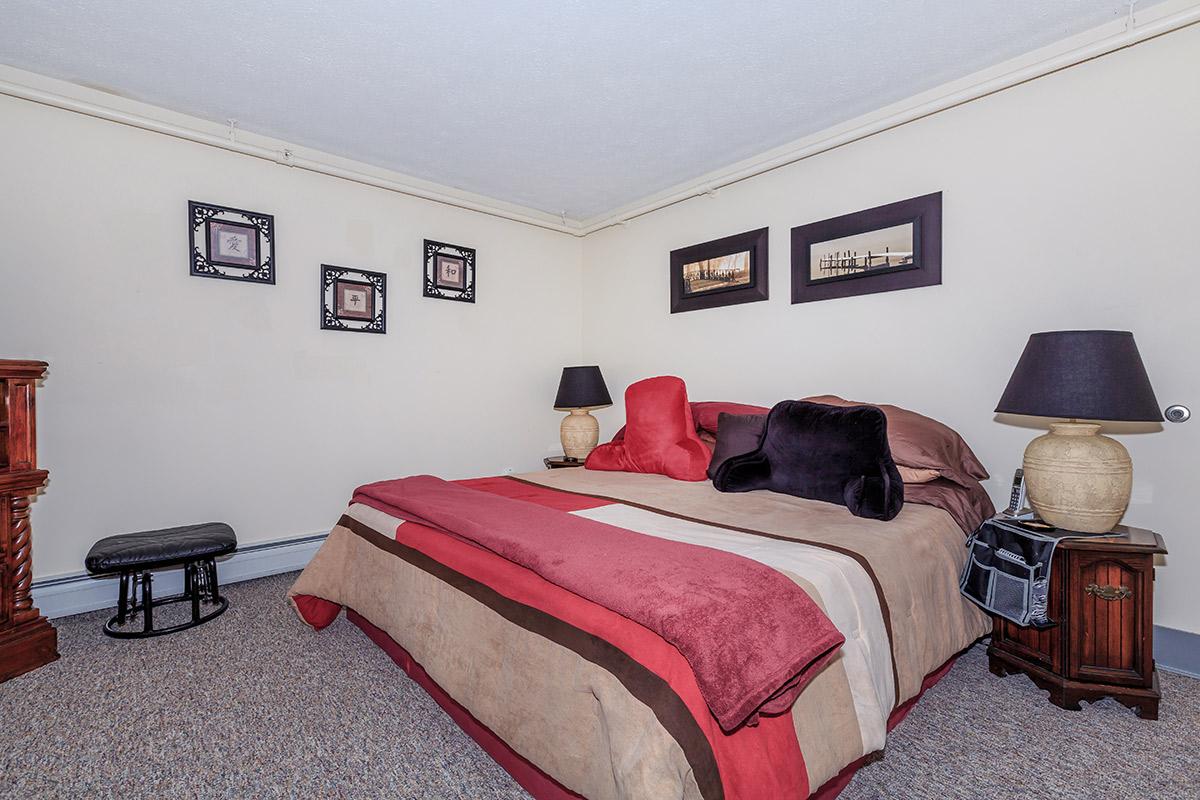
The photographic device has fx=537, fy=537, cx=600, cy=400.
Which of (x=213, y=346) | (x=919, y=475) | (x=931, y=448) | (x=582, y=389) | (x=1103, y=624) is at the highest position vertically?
(x=213, y=346)

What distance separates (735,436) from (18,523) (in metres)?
3.06

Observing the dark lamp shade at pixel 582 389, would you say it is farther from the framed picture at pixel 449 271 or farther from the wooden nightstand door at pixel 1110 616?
the wooden nightstand door at pixel 1110 616

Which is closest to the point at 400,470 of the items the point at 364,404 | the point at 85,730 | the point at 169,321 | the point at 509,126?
the point at 364,404

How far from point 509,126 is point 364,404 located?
6.36 ft

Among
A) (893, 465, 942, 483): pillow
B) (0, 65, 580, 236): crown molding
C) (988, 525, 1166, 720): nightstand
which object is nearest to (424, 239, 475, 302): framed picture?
(0, 65, 580, 236): crown molding

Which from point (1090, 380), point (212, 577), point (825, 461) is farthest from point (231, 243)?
point (1090, 380)

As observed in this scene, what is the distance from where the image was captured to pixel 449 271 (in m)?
3.88

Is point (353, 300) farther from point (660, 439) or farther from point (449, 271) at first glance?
point (660, 439)

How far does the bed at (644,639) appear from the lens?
1.06 meters

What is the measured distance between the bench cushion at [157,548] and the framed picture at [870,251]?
328cm

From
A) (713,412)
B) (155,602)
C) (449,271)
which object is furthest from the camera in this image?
(449,271)

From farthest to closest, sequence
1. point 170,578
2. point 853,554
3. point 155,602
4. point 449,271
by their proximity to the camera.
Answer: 1. point 449,271
2. point 170,578
3. point 155,602
4. point 853,554

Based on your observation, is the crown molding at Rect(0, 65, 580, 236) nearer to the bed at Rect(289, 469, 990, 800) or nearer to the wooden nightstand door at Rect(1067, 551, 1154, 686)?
the bed at Rect(289, 469, 990, 800)

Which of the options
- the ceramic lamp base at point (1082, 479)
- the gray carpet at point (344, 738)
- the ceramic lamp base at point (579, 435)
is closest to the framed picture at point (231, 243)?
the gray carpet at point (344, 738)
